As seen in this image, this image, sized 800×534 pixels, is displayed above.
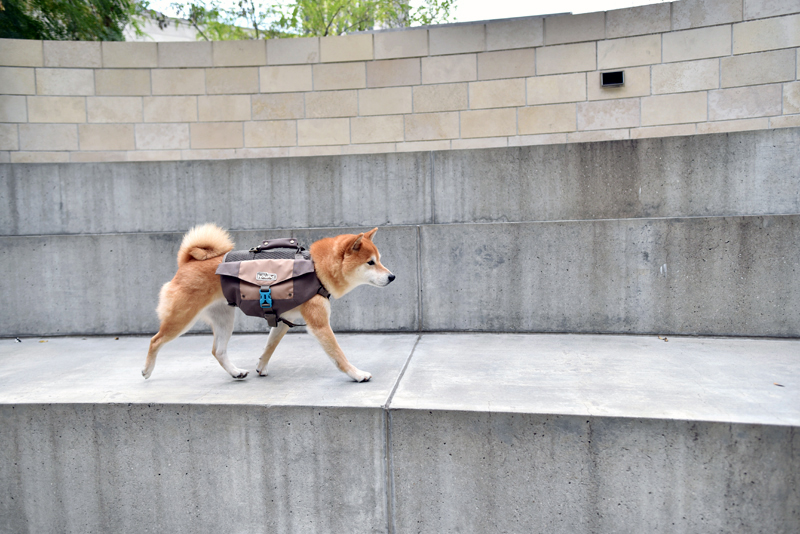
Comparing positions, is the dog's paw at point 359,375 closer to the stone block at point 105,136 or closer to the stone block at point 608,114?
the stone block at point 608,114

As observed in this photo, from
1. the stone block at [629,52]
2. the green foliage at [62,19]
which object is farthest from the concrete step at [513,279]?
the green foliage at [62,19]

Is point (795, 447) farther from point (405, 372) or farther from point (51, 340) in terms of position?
point (51, 340)

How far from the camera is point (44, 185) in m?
4.75

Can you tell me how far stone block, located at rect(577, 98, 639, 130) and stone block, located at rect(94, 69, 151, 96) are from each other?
528 cm

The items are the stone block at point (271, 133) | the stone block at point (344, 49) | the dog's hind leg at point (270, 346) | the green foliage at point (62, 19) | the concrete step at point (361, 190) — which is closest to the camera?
the dog's hind leg at point (270, 346)

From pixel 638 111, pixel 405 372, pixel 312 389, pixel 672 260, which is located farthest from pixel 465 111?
pixel 312 389

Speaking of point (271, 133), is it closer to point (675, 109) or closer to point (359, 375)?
point (359, 375)

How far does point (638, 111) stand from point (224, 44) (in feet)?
16.4

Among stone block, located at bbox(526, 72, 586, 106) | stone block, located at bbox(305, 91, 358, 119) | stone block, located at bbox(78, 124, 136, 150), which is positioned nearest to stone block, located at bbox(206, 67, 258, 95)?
stone block, located at bbox(305, 91, 358, 119)

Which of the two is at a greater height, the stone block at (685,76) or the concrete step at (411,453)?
the stone block at (685,76)

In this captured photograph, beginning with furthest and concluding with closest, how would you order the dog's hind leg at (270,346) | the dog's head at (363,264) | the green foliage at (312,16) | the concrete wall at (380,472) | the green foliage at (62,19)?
1. the green foliage at (312,16)
2. the green foliage at (62,19)
3. the dog's hind leg at (270,346)
4. the dog's head at (363,264)
5. the concrete wall at (380,472)

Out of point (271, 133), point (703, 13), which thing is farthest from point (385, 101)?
point (703, 13)

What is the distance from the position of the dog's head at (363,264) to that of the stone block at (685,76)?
4.47 meters

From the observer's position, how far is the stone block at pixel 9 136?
18.4ft
